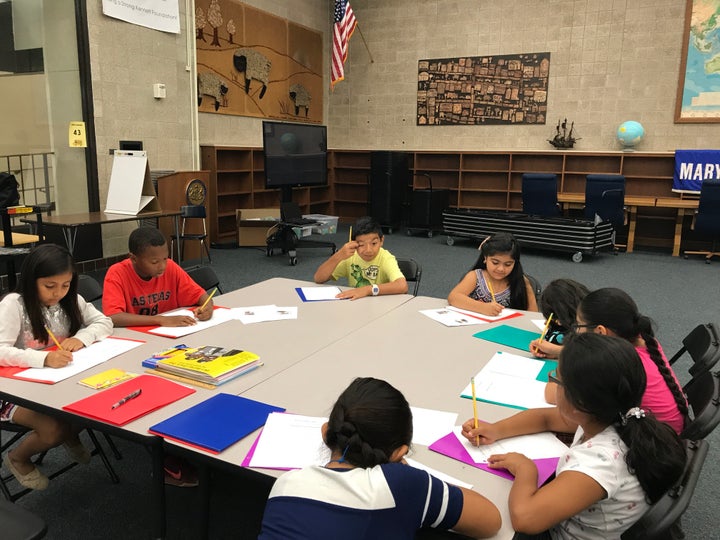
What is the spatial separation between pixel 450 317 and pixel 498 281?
0.49 meters

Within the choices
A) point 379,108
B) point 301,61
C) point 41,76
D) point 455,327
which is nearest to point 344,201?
point 379,108

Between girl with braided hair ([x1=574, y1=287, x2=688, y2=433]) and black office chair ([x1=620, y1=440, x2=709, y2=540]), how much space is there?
368 mm

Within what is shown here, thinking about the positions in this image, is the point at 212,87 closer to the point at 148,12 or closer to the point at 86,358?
the point at 148,12

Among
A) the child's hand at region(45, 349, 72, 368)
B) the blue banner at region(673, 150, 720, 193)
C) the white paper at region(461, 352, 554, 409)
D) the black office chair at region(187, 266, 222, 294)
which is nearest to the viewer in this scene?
the white paper at region(461, 352, 554, 409)

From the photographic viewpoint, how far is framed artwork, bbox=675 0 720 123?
7746 millimetres

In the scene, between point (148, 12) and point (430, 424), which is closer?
point (430, 424)

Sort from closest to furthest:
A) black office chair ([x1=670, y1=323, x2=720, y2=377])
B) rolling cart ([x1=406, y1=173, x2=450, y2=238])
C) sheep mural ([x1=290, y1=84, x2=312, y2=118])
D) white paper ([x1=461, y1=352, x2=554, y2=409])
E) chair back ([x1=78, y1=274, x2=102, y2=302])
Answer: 1. white paper ([x1=461, y1=352, x2=554, y2=409])
2. black office chair ([x1=670, y1=323, x2=720, y2=377])
3. chair back ([x1=78, y1=274, x2=102, y2=302])
4. rolling cart ([x1=406, y1=173, x2=450, y2=238])
5. sheep mural ([x1=290, y1=84, x2=312, y2=118])

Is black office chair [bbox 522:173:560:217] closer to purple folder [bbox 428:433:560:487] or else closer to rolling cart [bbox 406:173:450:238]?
rolling cart [bbox 406:173:450:238]

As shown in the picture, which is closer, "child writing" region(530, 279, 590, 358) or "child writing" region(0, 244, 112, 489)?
"child writing" region(0, 244, 112, 489)

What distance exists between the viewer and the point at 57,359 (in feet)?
6.07

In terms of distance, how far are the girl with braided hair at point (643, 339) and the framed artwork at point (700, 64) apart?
25.0 ft

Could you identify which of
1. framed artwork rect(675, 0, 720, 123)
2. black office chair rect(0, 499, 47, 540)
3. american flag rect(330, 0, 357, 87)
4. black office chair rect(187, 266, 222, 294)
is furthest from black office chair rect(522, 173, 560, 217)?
black office chair rect(0, 499, 47, 540)

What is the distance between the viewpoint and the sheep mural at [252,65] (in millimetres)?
8094

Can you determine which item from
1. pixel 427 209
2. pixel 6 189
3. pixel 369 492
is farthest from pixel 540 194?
pixel 369 492
